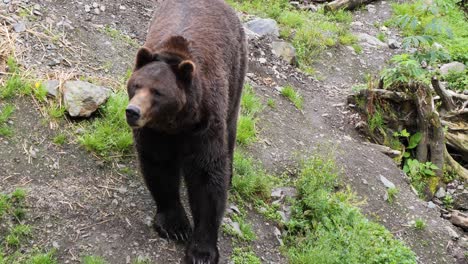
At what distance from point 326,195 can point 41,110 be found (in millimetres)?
3133

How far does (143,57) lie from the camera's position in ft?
13.5

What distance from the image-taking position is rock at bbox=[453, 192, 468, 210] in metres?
8.07

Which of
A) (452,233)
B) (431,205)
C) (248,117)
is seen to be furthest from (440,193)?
(248,117)

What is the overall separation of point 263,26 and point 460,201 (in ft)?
14.3

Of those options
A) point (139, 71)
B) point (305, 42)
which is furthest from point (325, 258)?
point (305, 42)

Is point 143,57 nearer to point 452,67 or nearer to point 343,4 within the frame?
point 452,67

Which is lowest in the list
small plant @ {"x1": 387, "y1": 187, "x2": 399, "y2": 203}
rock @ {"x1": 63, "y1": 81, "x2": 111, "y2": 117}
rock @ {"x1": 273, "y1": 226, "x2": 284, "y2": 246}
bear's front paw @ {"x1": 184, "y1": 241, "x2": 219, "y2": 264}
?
small plant @ {"x1": 387, "y1": 187, "x2": 399, "y2": 203}

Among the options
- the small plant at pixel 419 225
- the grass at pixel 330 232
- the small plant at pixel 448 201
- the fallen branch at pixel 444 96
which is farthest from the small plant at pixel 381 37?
the grass at pixel 330 232

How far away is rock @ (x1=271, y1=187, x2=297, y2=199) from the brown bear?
133cm

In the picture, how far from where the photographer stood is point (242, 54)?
5.95m

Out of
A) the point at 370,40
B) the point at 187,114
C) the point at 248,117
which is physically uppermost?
the point at 187,114

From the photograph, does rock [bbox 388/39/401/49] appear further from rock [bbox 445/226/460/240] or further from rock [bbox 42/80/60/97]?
rock [bbox 42/80/60/97]

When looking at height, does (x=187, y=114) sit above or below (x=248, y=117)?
above

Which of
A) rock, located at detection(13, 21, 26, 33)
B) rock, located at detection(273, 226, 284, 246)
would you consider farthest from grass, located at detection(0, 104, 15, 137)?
rock, located at detection(273, 226, 284, 246)
